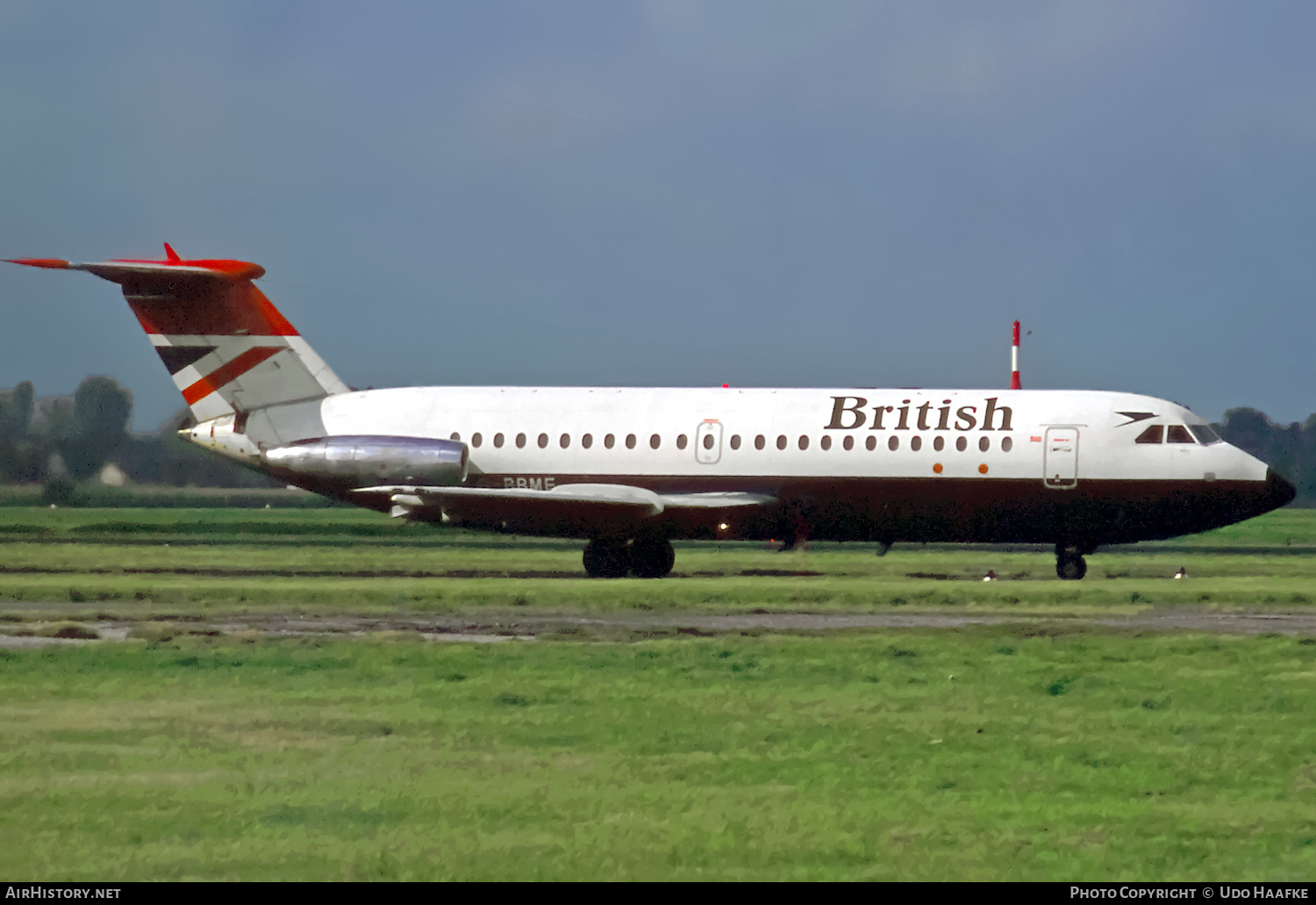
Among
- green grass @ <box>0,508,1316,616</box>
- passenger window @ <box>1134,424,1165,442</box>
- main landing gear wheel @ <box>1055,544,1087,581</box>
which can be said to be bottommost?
green grass @ <box>0,508,1316,616</box>

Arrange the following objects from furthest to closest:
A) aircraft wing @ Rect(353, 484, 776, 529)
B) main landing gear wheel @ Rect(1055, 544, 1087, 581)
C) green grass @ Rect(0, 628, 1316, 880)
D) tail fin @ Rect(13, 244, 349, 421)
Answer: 1. tail fin @ Rect(13, 244, 349, 421)
2. main landing gear wheel @ Rect(1055, 544, 1087, 581)
3. aircraft wing @ Rect(353, 484, 776, 529)
4. green grass @ Rect(0, 628, 1316, 880)

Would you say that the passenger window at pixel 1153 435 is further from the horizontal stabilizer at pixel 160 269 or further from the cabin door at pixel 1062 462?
the horizontal stabilizer at pixel 160 269

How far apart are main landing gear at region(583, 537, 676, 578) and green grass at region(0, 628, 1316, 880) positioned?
1474cm

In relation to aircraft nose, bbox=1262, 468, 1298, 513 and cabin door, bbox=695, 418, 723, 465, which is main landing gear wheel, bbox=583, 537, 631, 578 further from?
aircraft nose, bbox=1262, 468, 1298, 513

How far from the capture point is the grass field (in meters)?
8.34

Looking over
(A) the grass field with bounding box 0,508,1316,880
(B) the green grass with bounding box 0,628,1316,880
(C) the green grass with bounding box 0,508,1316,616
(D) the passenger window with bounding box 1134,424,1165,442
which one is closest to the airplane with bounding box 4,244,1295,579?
(D) the passenger window with bounding box 1134,424,1165,442

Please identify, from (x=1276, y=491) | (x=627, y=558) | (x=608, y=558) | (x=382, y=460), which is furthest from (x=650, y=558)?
(x=1276, y=491)

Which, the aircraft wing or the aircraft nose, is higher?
the aircraft nose

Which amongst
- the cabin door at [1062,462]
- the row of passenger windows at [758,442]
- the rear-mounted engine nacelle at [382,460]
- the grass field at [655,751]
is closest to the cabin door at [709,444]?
the row of passenger windows at [758,442]

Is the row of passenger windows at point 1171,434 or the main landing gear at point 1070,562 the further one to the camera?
the main landing gear at point 1070,562

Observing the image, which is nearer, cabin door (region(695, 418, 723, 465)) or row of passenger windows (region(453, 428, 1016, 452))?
row of passenger windows (region(453, 428, 1016, 452))

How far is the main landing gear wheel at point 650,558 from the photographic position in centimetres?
3241

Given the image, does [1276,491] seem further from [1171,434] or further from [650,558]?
[650,558]

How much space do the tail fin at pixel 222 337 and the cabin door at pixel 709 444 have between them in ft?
28.0
